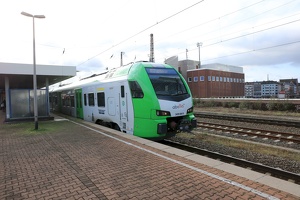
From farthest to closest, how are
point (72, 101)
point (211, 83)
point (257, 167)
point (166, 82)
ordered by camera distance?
point (211, 83)
point (72, 101)
point (166, 82)
point (257, 167)

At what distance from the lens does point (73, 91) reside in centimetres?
1709

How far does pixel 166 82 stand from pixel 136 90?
4.10 ft

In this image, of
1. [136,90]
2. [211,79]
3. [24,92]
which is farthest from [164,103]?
[211,79]

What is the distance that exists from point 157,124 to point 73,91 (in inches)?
424

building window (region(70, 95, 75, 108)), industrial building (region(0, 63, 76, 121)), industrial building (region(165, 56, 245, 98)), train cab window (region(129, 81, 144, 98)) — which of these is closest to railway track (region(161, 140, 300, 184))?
train cab window (region(129, 81, 144, 98))

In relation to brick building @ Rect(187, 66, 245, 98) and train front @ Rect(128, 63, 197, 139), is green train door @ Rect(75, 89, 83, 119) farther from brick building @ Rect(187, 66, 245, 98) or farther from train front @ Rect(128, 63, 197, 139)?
brick building @ Rect(187, 66, 245, 98)

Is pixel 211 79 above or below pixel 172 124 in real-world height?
above

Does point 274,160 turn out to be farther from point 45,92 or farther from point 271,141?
point 45,92

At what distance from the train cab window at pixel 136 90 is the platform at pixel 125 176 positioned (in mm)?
2063

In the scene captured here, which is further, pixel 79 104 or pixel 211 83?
pixel 211 83

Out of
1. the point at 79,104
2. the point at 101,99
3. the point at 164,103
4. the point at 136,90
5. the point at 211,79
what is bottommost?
the point at 79,104

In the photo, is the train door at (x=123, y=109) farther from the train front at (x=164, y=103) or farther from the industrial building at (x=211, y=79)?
the industrial building at (x=211, y=79)

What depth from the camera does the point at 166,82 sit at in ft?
29.9

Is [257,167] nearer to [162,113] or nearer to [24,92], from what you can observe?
[162,113]
